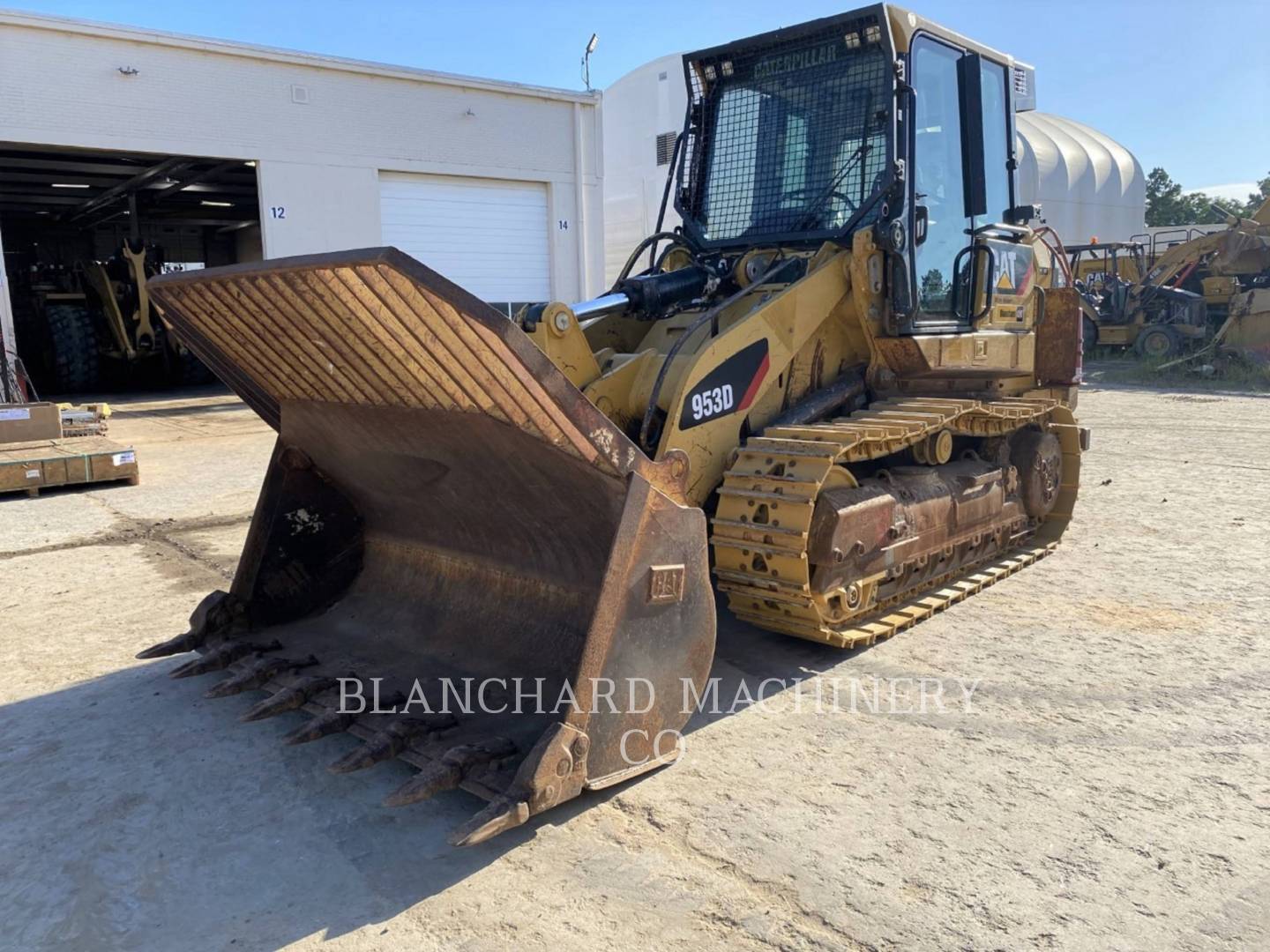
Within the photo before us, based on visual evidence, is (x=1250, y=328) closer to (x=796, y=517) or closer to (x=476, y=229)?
(x=476, y=229)

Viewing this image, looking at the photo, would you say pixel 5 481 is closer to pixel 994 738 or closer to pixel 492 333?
pixel 492 333

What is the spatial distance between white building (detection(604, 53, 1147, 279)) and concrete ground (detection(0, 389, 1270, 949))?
61.9 ft

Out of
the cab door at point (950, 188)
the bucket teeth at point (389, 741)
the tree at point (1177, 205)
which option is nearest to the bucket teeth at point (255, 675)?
the bucket teeth at point (389, 741)

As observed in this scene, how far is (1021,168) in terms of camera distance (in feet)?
101

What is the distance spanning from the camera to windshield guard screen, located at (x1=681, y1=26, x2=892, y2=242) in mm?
5340

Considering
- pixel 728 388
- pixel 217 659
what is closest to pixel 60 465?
pixel 217 659

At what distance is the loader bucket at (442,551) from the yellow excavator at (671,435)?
1 centimetres

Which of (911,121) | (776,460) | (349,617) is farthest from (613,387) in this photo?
(911,121)

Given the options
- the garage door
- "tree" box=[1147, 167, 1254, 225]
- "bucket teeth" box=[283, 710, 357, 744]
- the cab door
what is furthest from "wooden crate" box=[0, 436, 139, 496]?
"tree" box=[1147, 167, 1254, 225]

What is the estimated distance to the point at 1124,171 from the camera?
40.6 meters

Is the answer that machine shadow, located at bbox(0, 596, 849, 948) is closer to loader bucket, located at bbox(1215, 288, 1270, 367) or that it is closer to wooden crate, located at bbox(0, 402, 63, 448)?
wooden crate, located at bbox(0, 402, 63, 448)

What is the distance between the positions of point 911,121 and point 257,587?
3.96m

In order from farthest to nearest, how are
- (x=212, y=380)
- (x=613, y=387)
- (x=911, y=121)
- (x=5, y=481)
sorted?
(x=212, y=380)
(x=5, y=481)
(x=911, y=121)
(x=613, y=387)

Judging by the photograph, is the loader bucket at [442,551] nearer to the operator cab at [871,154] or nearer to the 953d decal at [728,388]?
the 953d decal at [728,388]
